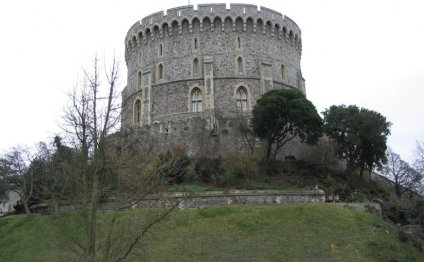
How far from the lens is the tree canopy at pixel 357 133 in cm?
3647

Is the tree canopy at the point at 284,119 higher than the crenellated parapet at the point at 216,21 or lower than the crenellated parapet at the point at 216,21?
lower

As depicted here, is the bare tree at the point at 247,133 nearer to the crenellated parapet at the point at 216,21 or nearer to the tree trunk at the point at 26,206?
the crenellated parapet at the point at 216,21

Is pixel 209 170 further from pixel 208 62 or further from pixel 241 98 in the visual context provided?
pixel 208 62

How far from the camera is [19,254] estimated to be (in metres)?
26.2

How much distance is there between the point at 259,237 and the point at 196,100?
67.7 feet

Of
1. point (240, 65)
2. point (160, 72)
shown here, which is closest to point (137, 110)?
point (160, 72)

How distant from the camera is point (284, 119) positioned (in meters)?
35.9

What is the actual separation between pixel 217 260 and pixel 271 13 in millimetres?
28962

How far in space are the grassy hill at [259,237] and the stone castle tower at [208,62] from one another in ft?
48.4

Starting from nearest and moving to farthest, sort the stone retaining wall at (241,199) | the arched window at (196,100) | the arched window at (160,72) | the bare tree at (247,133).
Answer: the stone retaining wall at (241,199)
the bare tree at (247,133)
the arched window at (196,100)
the arched window at (160,72)

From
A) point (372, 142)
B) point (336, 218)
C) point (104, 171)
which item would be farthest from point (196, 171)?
point (104, 171)

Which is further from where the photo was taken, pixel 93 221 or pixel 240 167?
pixel 240 167

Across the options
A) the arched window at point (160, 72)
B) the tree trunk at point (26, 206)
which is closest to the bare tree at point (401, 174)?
the arched window at point (160, 72)

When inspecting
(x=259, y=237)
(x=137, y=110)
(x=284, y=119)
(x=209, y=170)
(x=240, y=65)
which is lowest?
(x=259, y=237)
